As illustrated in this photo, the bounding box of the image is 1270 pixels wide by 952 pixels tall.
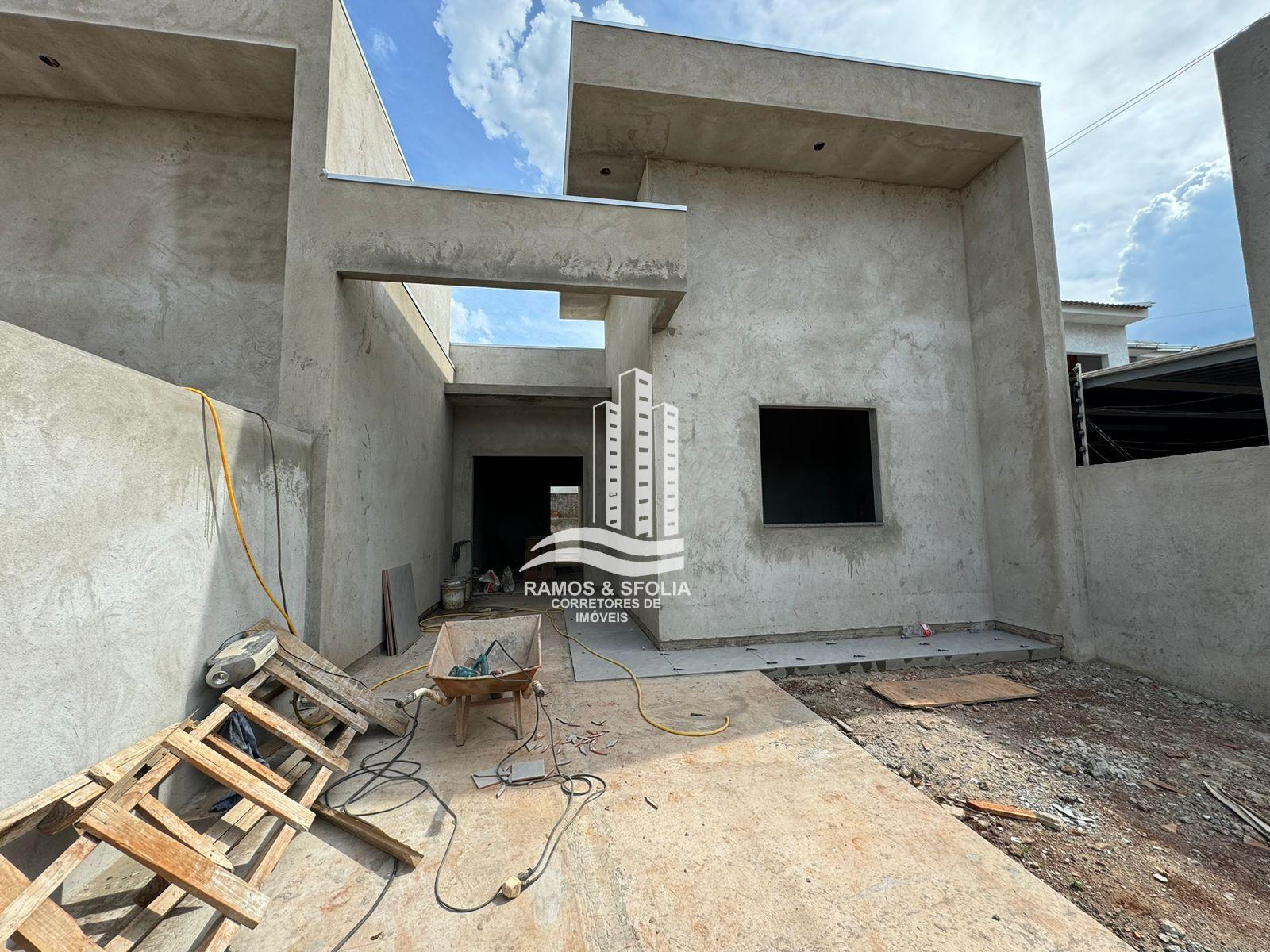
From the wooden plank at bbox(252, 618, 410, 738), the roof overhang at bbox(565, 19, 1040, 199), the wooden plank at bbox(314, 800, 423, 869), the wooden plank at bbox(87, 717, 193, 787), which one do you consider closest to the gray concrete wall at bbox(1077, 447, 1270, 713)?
the roof overhang at bbox(565, 19, 1040, 199)

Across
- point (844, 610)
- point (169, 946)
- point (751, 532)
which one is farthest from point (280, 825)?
point (844, 610)

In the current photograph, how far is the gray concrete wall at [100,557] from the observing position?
1802 mm

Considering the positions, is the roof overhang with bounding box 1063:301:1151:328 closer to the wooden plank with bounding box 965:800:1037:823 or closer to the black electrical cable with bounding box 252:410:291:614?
the wooden plank with bounding box 965:800:1037:823

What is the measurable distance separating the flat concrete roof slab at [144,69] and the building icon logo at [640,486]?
443cm

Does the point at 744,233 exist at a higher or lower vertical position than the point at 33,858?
higher

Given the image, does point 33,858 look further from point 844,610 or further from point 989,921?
point 844,610

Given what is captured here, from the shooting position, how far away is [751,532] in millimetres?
5285

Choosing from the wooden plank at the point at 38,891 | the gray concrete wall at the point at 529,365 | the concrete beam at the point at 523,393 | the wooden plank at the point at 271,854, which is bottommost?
the wooden plank at the point at 271,854

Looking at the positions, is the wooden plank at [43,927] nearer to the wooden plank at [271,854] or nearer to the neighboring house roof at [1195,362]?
the wooden plank at [271,854]

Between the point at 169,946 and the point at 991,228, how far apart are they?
815cm

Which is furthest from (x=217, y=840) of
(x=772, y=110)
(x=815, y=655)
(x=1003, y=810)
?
(x=772, y=110)

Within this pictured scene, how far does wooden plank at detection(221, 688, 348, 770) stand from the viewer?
263cm

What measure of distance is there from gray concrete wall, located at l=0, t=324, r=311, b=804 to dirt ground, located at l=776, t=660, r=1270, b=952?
3891 mm

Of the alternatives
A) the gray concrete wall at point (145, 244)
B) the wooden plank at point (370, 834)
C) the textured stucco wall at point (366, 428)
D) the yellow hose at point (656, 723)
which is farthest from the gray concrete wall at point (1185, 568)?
the gray concrete wall at point (145, 244)
